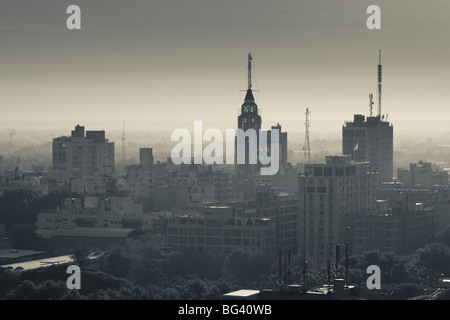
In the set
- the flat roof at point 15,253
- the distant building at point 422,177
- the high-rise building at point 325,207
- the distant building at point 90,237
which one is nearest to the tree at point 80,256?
the flat roof at point 15,253

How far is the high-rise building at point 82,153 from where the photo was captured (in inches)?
3098

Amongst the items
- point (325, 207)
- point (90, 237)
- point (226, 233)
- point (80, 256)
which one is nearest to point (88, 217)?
point (90, 237)

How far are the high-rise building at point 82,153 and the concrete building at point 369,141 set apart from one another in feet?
43.8

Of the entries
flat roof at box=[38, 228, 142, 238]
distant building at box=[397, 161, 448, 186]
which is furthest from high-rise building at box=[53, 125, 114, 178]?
flat roof at box=[38, 228, 142, 238]

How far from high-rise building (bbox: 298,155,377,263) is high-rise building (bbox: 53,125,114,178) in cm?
3121

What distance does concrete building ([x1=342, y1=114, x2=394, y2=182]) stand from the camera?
74312 millimetres

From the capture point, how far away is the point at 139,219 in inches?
2126

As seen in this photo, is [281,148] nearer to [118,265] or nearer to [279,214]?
[279,214]

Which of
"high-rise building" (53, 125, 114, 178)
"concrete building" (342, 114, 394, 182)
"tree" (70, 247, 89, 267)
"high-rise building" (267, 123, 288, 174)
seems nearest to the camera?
"tree" (70, 247, 89, 267)

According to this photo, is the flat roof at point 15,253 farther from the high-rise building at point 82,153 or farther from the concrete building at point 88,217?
the high-rise building at point 82,153

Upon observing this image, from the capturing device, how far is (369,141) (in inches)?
2943

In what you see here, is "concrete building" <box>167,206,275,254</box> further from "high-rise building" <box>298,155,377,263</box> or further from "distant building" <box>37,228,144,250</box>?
"distant building" <box>37,228,144,250</box>

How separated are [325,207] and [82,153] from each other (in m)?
34.8

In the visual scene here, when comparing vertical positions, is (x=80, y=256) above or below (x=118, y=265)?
above
